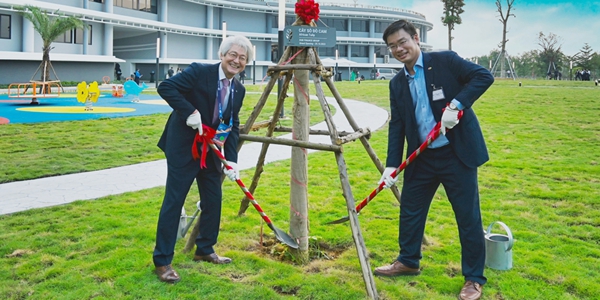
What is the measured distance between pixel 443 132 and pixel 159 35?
136ft

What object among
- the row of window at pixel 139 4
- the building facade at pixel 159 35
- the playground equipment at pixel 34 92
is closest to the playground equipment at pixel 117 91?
the playground equipment at pixel 34 92

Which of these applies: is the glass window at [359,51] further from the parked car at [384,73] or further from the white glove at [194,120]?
the white glove at [194,120]

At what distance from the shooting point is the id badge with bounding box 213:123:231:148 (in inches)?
170

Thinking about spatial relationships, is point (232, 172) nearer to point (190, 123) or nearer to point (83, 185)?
point (190, 123)

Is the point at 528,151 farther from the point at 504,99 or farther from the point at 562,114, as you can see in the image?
the point at 504,99

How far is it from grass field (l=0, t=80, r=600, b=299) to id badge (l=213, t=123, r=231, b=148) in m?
1.07

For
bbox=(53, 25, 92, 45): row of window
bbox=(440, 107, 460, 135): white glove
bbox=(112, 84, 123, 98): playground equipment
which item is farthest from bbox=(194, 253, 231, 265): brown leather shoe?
bbox=(53, 25, 92, 45): row of window

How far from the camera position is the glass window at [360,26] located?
196 ft

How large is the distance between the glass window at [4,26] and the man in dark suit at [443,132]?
1217 inches

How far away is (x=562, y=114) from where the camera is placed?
15.3 metres

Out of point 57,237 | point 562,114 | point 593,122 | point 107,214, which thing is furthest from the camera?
point 562,114

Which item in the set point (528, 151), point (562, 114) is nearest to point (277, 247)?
point (528, 151)

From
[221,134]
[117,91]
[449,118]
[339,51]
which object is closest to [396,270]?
[449,118]

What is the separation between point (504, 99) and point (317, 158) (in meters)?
12.4
